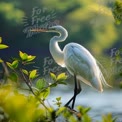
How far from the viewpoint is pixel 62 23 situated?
8.55 m

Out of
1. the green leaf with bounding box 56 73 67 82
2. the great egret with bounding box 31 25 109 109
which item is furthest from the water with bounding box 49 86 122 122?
the green leaf with bounding box 56 73 67 82

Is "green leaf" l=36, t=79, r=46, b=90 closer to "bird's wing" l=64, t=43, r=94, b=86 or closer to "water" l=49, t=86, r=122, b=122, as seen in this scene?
"bird's wing" l=64, t=43, r=94, b=86

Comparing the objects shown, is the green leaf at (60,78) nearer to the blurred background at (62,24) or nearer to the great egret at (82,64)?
the great egret at (82,64)

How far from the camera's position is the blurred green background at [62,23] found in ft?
27.5

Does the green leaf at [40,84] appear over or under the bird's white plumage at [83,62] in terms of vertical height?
over

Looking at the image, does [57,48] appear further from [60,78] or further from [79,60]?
[60,78]

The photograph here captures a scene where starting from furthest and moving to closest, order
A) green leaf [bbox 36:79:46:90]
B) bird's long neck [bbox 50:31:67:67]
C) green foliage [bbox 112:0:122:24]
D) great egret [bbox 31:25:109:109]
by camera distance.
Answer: bird's long neck [bbox 50:31:67:67] < great egret [bbox 31:25:109:109] < green foliage [bbox 112:0:122:24] < green leaf [bbox 36:79:46:90]

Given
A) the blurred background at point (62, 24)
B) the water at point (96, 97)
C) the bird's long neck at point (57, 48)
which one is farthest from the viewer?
the blurred background at point (62, 24)

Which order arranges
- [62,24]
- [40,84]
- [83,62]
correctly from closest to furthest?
[40,84]
[83,62]
[62,24]

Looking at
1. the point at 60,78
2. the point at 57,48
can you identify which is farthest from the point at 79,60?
the point at 60,78

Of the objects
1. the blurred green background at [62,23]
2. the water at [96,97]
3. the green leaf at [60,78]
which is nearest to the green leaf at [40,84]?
the green leaf at [60,78]

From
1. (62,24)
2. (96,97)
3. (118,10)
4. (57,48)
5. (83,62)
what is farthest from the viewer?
(62,24)

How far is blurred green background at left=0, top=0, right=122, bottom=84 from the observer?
8375 mm

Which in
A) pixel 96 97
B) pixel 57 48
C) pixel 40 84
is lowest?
pixel 96 97
